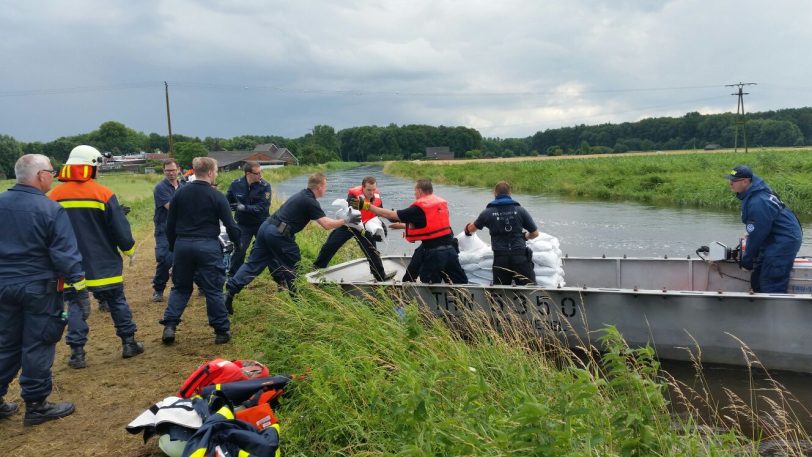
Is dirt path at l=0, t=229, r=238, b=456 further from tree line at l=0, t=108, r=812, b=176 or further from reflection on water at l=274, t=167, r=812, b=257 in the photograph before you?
tree line at l=0, t=108, r=812, b=176

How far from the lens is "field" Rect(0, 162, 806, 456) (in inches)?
115

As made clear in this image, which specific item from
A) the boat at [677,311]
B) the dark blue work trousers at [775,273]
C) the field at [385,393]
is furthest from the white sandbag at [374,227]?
the dark blue work trousers at [775,273]

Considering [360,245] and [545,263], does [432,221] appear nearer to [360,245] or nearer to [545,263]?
[360,245]

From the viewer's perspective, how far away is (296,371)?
4.78m

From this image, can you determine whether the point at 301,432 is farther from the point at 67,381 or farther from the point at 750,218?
the point at 750,218

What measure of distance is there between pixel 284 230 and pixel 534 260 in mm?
2956

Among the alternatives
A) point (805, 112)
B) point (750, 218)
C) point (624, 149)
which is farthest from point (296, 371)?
point (805, 112)

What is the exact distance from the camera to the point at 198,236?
5.58 meters

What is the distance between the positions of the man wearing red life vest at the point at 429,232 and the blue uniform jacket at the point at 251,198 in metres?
1.61

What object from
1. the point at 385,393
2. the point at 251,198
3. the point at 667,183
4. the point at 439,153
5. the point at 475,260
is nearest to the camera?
the point at 385,393

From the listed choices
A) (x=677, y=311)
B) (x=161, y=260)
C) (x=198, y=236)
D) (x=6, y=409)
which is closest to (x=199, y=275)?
(x=198, y=236)

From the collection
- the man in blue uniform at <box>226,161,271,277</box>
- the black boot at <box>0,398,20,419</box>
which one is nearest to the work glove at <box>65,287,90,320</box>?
the black boot at <box>0,398,20,419</box>

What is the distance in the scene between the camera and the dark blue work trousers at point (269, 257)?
21.9 feet

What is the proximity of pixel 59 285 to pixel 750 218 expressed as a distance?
20.2ft
